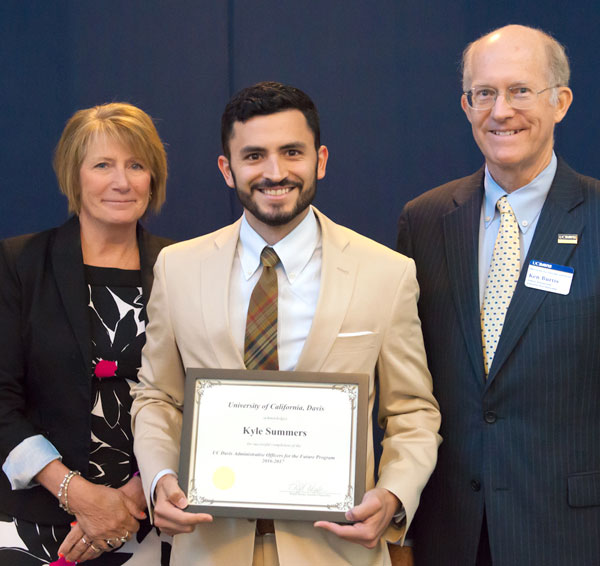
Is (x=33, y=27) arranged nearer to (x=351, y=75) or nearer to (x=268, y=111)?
(x=351, y=75)

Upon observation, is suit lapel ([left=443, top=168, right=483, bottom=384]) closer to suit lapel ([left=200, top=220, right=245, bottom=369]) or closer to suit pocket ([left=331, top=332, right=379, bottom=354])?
suit pocket ([left=331, top=332, right=379, bottom=354])

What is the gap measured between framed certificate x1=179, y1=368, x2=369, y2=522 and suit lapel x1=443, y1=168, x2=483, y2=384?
A: 0.48 m

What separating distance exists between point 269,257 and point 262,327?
202mm

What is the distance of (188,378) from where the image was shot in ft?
5.89

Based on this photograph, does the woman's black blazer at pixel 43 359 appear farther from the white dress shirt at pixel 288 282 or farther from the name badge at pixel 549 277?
the name badge at pixel 549 277

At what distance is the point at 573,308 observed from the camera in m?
2.00

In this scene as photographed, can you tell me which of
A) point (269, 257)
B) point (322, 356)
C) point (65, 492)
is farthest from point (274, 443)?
point (65, 492)

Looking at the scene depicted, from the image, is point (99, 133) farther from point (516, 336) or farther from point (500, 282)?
point (516, 336)

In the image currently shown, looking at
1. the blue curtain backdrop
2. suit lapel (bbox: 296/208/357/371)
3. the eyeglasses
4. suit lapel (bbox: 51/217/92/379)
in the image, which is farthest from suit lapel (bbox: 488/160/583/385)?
suit lapel (bbox: 51/217/92/379)

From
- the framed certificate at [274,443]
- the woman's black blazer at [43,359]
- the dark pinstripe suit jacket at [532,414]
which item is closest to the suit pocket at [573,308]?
the dark pinstripe suit jacket at [532,414]

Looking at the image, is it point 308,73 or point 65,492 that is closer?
point 65,492

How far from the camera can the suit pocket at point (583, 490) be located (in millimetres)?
2010

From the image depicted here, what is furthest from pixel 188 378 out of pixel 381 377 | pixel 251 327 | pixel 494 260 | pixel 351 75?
pixel 351 75

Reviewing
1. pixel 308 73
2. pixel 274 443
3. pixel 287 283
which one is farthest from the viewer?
pixel 308 73
